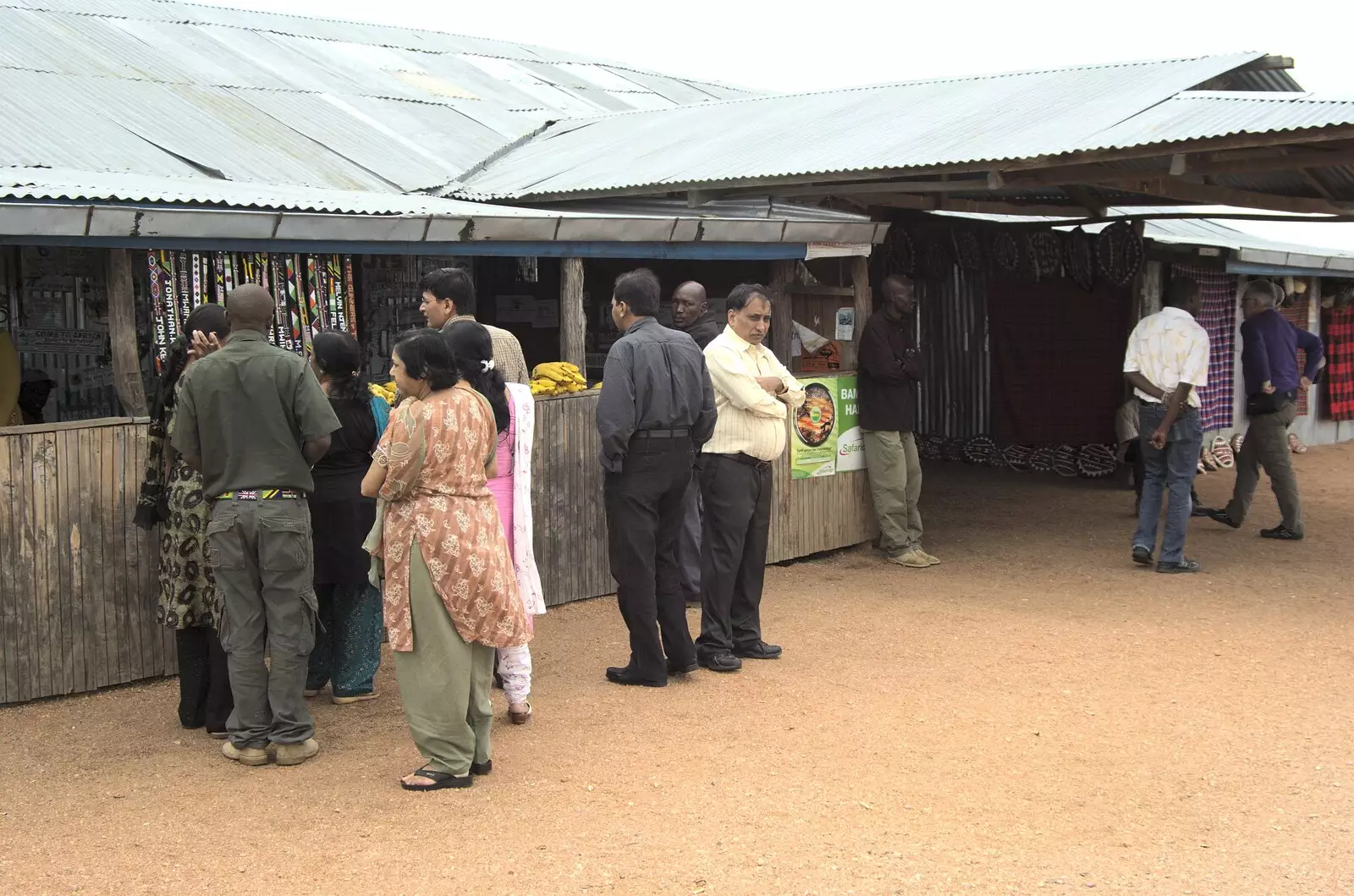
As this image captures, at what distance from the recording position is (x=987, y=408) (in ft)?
47.0

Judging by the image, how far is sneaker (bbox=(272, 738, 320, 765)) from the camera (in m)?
5.26

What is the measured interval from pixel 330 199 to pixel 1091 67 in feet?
18.3

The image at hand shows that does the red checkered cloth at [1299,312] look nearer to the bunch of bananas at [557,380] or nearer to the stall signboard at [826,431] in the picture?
the stall signboard at [826,431]

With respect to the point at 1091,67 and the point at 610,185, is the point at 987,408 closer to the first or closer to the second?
the point at 1091,67

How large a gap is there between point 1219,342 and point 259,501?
38.3 feet

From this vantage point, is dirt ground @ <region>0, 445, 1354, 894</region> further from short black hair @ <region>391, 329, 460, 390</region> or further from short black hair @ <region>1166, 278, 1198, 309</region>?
short black hair @ <region>1166, 278, 1198, 309</region>

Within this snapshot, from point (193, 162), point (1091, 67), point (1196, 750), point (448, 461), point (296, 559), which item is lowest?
point (1196, 750)

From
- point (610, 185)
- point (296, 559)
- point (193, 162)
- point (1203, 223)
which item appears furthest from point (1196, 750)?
point (1203, 223)

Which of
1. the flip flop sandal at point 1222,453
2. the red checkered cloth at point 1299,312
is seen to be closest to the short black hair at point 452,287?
the flip flop sandal at point 1222,453

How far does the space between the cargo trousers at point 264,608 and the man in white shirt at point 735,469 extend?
1977mm

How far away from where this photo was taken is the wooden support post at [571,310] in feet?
27.1

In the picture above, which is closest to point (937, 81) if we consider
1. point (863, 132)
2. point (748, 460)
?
point (863, 132)

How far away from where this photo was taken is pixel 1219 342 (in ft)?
47.5

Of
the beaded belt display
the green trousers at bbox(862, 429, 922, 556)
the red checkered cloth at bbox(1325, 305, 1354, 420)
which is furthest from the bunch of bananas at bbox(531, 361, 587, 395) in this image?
the red checkered cloth at bbox(1325, 305, 1354, 420)
